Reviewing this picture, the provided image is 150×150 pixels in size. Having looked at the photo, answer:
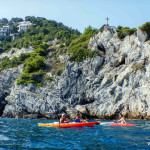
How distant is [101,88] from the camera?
35.5m

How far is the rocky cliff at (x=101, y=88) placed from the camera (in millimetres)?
30250

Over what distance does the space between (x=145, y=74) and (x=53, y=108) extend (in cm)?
1828

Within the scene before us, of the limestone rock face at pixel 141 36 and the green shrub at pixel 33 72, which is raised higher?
the limestone rock face at pixel 141 36

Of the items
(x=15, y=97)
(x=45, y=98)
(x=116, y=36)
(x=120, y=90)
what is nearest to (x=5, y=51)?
(x=15, y=97)

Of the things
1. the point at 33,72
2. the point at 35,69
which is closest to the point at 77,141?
the point at 33,72

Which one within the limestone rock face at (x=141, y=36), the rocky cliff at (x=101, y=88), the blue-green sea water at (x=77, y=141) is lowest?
the blue-green sea water at (x=77, y=141)

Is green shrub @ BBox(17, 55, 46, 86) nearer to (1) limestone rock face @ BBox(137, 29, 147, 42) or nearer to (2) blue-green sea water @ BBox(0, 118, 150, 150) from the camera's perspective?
(1) limestone rock face @ BBox(137, 29, 147, 42)

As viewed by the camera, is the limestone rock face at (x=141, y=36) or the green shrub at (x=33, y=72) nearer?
the limestone rock face at (x=141, y=36)

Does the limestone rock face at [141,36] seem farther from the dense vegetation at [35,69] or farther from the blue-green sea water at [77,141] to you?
the dense vegetation at [35,69]

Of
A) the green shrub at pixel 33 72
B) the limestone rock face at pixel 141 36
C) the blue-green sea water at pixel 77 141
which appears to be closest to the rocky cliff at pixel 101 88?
the limestone rock face at pixel 141 36

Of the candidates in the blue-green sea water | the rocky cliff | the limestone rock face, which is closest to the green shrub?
the rocky cliff

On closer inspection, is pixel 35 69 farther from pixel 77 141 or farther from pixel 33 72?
pixel 77 141

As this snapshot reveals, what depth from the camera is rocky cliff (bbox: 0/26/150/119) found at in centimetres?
3025

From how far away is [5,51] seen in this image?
71750 millimetres
